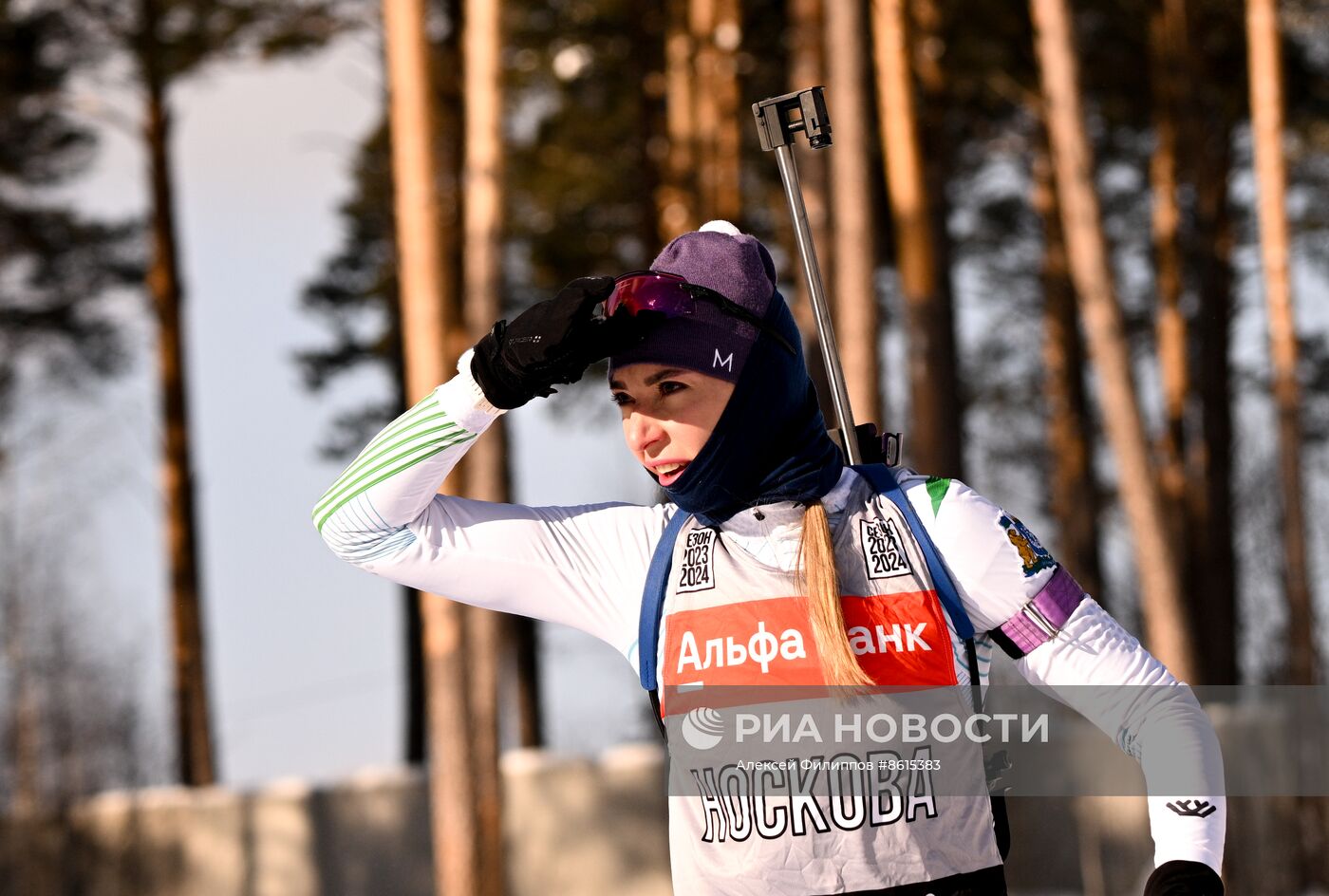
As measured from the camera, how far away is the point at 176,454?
19125 mm

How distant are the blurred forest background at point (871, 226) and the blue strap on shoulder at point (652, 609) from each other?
28.3ft

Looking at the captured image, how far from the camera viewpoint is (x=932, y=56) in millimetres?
18422

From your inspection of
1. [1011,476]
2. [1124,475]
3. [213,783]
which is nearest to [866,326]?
[1124,475]

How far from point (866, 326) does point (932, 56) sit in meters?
7.87

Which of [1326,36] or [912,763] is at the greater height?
[1326,36]

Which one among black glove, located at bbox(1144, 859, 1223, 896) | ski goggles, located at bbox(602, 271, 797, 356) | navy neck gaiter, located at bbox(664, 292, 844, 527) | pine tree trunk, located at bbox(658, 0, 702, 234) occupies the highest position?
pine tree trunk, located at bbox(658, 0, 702, 234)

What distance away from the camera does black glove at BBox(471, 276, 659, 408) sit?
122 inches

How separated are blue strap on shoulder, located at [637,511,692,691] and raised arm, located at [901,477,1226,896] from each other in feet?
1.67

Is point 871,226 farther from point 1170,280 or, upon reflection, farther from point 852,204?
point 1170,280

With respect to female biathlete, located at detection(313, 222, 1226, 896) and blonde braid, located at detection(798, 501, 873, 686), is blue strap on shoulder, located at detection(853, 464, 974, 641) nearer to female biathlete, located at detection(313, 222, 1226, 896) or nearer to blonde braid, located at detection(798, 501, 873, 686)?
female biathlete, located at detection(313, 222, 1226, 896)

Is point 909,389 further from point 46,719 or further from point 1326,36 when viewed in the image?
point 46,719

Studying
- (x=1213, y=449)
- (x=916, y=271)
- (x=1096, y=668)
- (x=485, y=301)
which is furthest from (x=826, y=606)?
(x=1213, y=449)

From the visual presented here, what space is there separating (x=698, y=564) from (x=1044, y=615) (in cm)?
67

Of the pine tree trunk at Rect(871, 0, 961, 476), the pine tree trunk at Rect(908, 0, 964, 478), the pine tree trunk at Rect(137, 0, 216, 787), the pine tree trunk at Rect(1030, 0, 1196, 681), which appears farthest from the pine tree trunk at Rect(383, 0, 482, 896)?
the pine tree trunk at Rect(137, 0, 216, 787)
